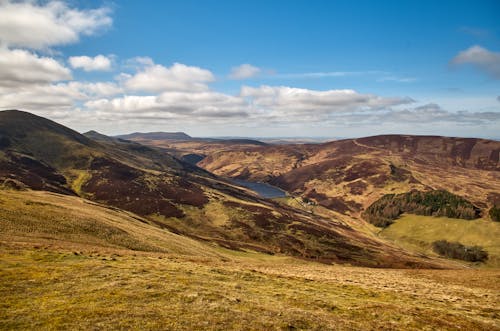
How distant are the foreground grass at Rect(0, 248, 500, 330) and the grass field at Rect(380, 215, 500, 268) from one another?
468 ft

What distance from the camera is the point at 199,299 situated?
21.3m

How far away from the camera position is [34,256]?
2961cm

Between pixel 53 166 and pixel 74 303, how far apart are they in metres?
199

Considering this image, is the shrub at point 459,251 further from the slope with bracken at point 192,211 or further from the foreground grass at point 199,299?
the foreground grass at point 199,299

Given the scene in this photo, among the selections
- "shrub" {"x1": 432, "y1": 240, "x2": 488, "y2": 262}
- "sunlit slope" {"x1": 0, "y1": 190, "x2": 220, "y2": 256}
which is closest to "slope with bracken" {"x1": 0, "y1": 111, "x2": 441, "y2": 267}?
"shrub" {"x1": 432, "y1": 240, "x2": 488, "y2": 262}

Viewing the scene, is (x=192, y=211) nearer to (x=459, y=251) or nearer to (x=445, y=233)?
(x=459, y=251)

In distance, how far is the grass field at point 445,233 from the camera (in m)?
153

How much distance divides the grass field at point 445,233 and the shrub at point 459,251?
2.89m

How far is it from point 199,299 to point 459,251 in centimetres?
16433

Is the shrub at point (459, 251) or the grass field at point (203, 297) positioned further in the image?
the shrub at point (459, 251)

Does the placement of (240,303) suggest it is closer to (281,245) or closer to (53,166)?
(281,245)

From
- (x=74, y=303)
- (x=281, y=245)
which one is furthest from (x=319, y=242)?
(x=74, y=303)

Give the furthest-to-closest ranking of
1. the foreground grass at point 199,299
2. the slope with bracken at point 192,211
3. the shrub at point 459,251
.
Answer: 1. the shrub at point 459,251
2. the slope with bracken at point 192,211
3. the foreground grass at point 199,299

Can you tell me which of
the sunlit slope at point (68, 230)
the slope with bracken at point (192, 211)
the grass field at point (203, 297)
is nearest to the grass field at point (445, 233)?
the slope with bracken at point (192, 211)
